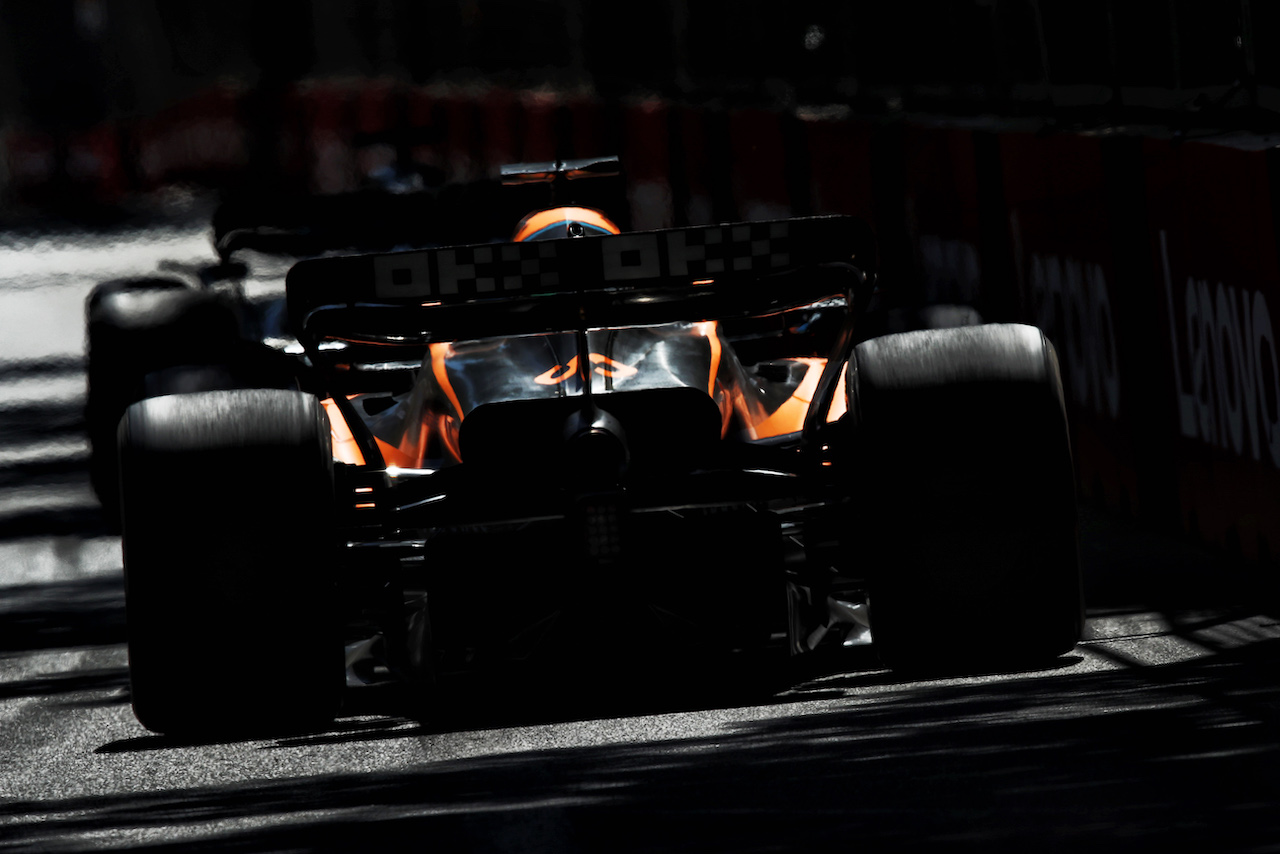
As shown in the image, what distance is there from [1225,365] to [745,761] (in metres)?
3.30

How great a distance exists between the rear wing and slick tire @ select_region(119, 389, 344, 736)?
438 mm

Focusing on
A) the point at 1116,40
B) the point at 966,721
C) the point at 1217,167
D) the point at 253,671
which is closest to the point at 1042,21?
the point at 1116,40

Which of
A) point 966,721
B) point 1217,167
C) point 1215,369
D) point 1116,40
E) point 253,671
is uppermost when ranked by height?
point 1116,40

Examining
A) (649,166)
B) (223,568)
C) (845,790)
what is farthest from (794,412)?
(649,166)

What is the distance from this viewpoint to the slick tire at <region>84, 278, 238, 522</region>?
8.91 meters

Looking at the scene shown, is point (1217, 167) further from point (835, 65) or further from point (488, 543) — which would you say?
point (835, 65)

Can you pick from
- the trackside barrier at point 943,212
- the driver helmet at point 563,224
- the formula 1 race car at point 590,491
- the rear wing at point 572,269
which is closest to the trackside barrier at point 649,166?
the trackside barrier at point 943,212

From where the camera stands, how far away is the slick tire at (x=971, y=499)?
16.0ft

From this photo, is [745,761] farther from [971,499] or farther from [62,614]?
Answer: [62,614]

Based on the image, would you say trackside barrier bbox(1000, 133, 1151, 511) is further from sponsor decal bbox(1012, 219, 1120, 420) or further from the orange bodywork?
A: the orange bodywork

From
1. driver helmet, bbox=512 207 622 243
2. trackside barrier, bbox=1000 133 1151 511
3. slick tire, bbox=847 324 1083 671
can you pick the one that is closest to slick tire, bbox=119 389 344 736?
slick tire, bbox=847 324 1083 671

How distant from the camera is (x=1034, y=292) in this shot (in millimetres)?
9570

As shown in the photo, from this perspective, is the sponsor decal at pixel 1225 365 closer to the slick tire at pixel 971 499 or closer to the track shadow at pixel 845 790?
the track shadow at pixel 845 790

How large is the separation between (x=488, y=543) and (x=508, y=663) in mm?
304
